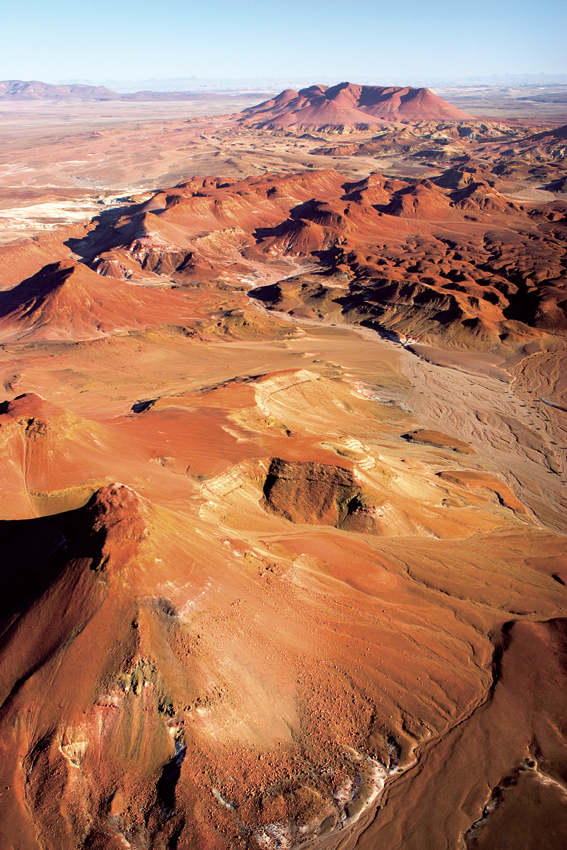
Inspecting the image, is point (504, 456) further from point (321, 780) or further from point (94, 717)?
point (94, 717)

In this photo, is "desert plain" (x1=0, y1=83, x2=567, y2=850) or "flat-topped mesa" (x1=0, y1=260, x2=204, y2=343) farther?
"flat-topped mesa" (x1=0, y1=260, x2=204, y2=343)

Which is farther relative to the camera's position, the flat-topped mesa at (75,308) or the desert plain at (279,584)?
the flat-topped mesa at (75,308)

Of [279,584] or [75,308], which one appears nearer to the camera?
[279,584]

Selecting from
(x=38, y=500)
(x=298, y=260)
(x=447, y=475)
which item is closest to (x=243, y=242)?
(x=298, y=260)

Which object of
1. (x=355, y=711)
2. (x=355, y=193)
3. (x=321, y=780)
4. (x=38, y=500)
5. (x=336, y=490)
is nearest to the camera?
(x=321, y=780)

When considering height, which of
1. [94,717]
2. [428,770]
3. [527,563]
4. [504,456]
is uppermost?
[94,717]

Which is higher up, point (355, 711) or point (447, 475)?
point (355, 711)

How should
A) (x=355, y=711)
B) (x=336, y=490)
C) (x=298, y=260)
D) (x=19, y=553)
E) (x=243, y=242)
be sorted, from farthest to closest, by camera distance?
(x=243, y=242) < (x=298, y=260) < (x=336, y=490) < (x=19, y=553) < (x=355, y=711)

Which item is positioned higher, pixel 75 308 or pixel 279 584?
pixel 279 584

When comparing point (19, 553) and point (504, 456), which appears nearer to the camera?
point (19, 553)
